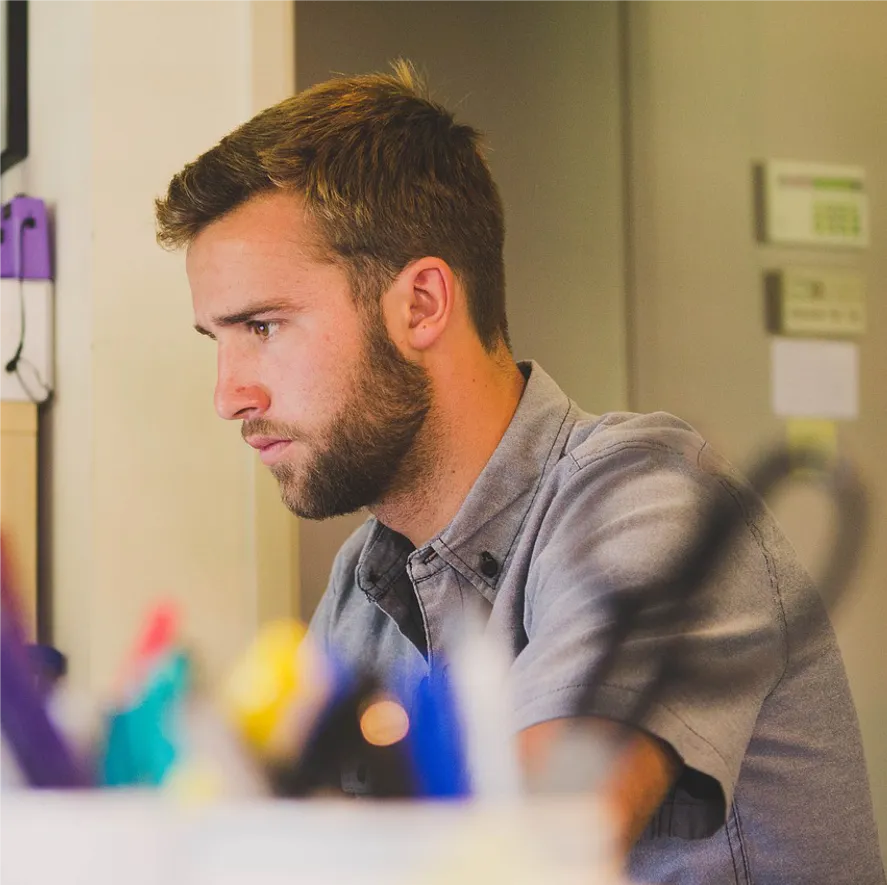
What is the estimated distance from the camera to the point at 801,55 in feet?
5.12

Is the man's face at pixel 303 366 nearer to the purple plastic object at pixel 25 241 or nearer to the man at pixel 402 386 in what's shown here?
the man at pixel 402 386

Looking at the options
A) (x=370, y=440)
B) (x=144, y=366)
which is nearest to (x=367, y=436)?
(x=370, y=440)

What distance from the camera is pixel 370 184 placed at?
99 cm

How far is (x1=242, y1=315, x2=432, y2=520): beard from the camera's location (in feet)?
3.18

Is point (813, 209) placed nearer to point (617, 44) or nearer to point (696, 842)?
point (617, 44)

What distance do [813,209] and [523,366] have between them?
0.67 m

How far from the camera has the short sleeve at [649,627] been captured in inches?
10.2

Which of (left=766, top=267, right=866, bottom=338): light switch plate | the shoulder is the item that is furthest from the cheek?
(left=766, top=267, right=866, bottom=338): light switch plate

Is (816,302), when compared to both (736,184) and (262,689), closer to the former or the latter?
(736,184)

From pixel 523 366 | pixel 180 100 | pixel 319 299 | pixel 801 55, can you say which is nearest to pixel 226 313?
pixel 319 299

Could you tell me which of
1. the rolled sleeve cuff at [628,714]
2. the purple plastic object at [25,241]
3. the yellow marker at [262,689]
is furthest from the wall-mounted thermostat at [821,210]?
the yellow marker at [262,689]

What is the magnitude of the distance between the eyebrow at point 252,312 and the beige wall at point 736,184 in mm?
734

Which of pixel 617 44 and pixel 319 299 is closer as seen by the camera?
pixel 319 299

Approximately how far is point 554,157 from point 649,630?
4.92 feet
